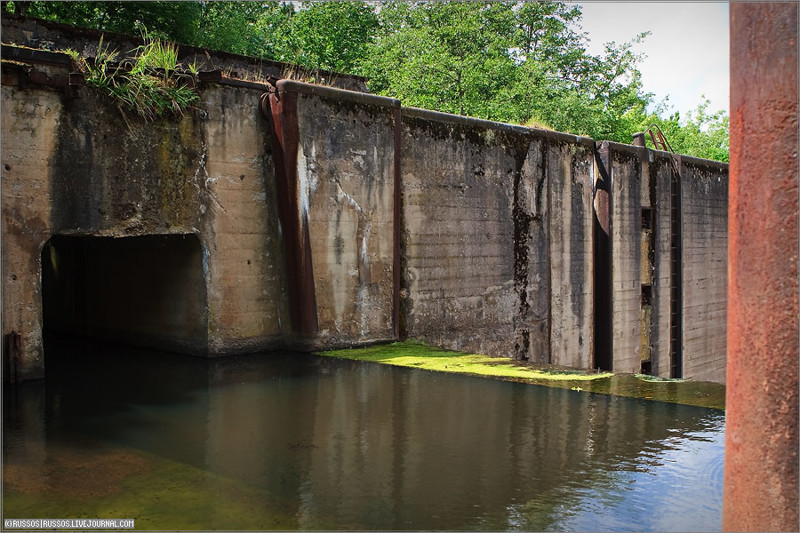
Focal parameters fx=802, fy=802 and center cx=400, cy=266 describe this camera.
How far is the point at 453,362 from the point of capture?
24.8ft

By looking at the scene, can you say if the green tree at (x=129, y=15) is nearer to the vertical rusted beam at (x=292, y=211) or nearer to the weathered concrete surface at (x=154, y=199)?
the weathered concrete surface at (x=154, y=199)

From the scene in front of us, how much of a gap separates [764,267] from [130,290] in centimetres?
778

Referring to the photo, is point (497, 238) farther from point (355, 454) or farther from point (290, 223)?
point (355, 454)

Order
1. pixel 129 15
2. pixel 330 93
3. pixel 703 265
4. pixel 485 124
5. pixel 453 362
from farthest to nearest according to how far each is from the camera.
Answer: pixel 703 265 → pixel 129 15 → pixel 485 124 → pixel 330 93 → pixel 453 362

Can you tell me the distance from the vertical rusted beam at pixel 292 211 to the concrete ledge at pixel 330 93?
4cm

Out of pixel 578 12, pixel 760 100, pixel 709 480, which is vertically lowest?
pixel 709 480

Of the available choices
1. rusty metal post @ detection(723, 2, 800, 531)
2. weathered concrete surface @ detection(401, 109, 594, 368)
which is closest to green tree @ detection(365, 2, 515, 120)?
weathered concrete surface @ detection(401, 109, 594, 368)

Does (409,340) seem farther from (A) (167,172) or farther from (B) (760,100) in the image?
(B) (760,100)

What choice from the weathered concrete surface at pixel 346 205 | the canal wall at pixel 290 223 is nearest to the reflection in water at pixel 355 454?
the canal wall at pixel 290 223

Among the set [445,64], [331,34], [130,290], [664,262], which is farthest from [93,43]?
[331,34]

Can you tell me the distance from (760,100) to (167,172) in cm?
625

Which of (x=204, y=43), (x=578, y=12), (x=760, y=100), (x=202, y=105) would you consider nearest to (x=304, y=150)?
(x=202, y=105)

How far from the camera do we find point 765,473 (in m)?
2.21

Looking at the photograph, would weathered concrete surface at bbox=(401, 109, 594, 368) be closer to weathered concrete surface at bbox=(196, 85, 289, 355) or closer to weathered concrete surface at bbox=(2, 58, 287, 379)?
weathered concrete surface at bbox=(196, 85, 289, 355)
